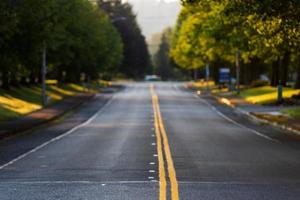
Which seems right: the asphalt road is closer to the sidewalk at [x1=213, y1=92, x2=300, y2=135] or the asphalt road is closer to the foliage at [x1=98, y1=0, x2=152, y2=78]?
the sidewalk at [x1=213, y1=92, x2=300, y2=135]

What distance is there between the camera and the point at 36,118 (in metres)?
38.9

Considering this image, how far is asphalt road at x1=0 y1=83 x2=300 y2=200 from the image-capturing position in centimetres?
1229

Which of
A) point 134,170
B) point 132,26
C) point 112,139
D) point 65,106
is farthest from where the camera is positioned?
point 132,26

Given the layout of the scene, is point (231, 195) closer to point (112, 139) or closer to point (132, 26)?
point (112, 139)

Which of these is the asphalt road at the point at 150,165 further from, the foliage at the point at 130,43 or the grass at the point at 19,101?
the foliage at the point at 130,43

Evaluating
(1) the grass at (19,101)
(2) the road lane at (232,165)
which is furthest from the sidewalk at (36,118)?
(2) the road lane at (232,165)

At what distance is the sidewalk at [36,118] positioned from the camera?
30072 mm

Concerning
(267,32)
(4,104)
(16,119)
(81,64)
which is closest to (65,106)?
(4,104)

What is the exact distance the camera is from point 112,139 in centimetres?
2556

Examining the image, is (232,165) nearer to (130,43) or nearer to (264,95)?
(264,95)

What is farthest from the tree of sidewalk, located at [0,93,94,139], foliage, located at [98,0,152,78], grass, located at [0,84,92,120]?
sidewalk, located at [0,93,94,139]

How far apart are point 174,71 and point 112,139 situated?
153954 mm

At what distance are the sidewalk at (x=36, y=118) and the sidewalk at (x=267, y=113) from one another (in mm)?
11140

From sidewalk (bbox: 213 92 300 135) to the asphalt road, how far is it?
2.04 m
